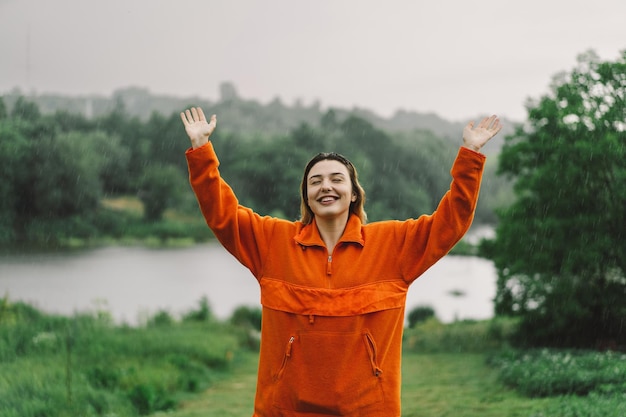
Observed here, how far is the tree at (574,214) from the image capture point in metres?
11.4

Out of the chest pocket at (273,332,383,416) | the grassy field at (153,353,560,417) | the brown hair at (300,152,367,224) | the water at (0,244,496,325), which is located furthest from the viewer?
the water at (0,244,496,325)

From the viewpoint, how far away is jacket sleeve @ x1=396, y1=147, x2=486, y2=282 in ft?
8.29

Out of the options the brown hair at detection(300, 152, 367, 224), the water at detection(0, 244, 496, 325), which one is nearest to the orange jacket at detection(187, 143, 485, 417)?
the brown hair at detection(300, 152, 367, 224)

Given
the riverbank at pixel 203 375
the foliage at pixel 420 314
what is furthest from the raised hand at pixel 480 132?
the foliage at pixel 420 314

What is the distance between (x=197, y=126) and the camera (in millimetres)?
2689

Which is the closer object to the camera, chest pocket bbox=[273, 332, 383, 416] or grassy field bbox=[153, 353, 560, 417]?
chest pocket bbox=[273, 332, 383, 416]

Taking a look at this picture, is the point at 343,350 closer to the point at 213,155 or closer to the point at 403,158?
the point at 213,155

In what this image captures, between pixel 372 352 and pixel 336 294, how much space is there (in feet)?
0.84

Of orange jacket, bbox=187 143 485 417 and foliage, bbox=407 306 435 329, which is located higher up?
orange jacket, bbox=187 143 485 417

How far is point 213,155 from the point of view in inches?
103

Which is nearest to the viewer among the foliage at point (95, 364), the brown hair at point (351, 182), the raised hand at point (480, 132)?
the raised hand at point (480, 132)

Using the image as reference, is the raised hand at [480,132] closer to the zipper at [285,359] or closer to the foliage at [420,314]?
the zipper at [285,359]

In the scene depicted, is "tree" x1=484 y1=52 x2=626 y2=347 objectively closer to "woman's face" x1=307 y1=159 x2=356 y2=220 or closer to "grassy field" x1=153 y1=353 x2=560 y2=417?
"grassy field" x1=153 y1=353 x2=560 y2=417

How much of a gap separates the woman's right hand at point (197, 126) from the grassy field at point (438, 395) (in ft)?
15.6
